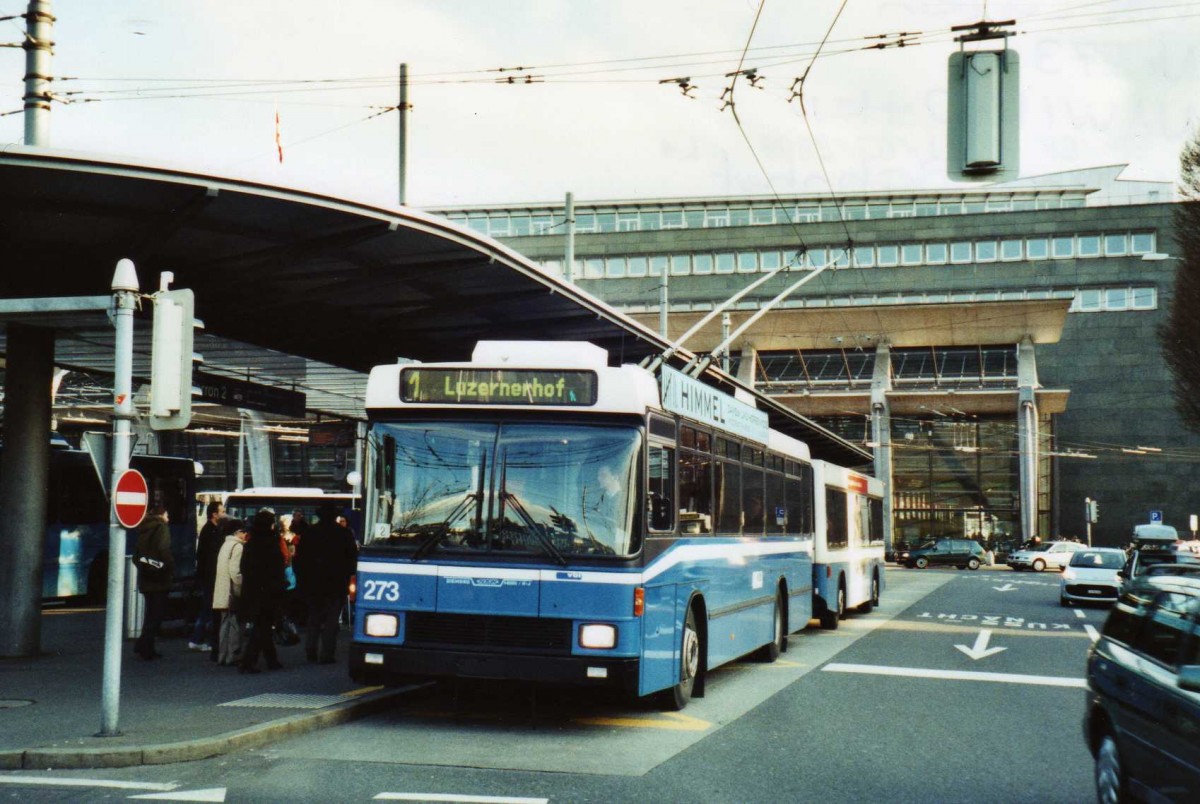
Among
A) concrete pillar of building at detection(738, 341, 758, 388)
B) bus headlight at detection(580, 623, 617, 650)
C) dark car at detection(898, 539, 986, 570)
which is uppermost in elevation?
concrete pillar of building at detection(738, 341, 758, 388)

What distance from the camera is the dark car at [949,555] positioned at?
59.5 meters

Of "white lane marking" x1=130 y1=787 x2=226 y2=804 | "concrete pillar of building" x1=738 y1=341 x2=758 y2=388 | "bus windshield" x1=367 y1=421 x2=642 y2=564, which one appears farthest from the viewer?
"concrete pillar of building" x1=738 y1=341 x2=758 y2=388

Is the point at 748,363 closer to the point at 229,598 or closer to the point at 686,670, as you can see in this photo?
the point at 229,598

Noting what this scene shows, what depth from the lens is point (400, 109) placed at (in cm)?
1994

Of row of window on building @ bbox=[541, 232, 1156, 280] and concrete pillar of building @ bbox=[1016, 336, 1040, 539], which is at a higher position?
row of window on building @ bbox=[541, 232, 1156, 280]

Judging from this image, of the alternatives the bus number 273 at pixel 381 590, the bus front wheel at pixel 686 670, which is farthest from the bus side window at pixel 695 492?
the bus number 273 at pixel 381 590

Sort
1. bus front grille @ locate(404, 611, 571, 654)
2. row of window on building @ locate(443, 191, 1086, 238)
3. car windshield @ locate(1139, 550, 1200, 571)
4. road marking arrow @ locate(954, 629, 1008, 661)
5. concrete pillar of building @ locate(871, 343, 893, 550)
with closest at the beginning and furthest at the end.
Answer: bus front grille @ locate(404, 611, 571, 654) → road marking arrow @ locate(954, 629, 1008, 661) → car windshield @ locate(1139, 550, 1200, 571) → concrete pillar of building @ locate(871, 343, 893, 550) → row of window on building @ locate(443, 191, 1086, 238)

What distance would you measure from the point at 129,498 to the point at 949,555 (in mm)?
54908

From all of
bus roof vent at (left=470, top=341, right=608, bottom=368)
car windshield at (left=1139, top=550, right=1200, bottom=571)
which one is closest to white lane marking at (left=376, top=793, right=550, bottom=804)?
bus roof vent at (left=470, top=341, right=608, bottom=368)

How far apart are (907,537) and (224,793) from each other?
61.1 m

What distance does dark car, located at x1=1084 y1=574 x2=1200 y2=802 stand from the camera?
556 cm

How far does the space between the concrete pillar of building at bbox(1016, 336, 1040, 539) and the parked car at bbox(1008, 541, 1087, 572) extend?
1.87 metres

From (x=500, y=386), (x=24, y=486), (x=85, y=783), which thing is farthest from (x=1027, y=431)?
(x=85, y=783)

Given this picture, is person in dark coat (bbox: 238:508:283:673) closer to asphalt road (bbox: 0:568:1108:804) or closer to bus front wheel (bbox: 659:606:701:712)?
asphalt road (bbox: 0:568:1108:804)
